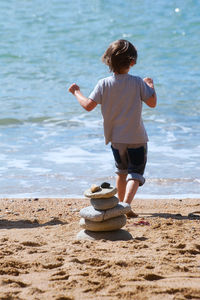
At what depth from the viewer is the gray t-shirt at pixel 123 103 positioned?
4.89 meters

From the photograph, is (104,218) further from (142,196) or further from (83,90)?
(83,90)

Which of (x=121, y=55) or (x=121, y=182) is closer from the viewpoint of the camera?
(x=121, y=55)

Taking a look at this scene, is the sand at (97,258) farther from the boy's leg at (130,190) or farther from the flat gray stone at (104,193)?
the flat gray stone at (104,193)

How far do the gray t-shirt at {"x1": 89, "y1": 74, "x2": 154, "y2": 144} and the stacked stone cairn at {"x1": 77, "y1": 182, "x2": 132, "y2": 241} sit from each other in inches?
31.9

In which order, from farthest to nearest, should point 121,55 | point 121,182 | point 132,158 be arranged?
point 121,182, point 132,158, point 121,55

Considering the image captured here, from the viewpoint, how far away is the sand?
3.09 m

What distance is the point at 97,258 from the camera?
11.9ft

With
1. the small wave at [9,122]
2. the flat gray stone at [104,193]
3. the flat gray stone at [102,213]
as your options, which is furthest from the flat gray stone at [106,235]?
the small wave at [9,122]

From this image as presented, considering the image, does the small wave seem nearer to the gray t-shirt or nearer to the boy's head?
the gray t-shirt

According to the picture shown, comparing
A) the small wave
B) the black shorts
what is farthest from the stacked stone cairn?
the small wave

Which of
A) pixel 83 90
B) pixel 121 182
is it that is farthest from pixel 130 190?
pixel 83 90

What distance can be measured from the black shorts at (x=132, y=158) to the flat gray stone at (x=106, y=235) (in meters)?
0.86

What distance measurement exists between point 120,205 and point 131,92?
1108mm

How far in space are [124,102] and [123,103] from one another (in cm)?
1
